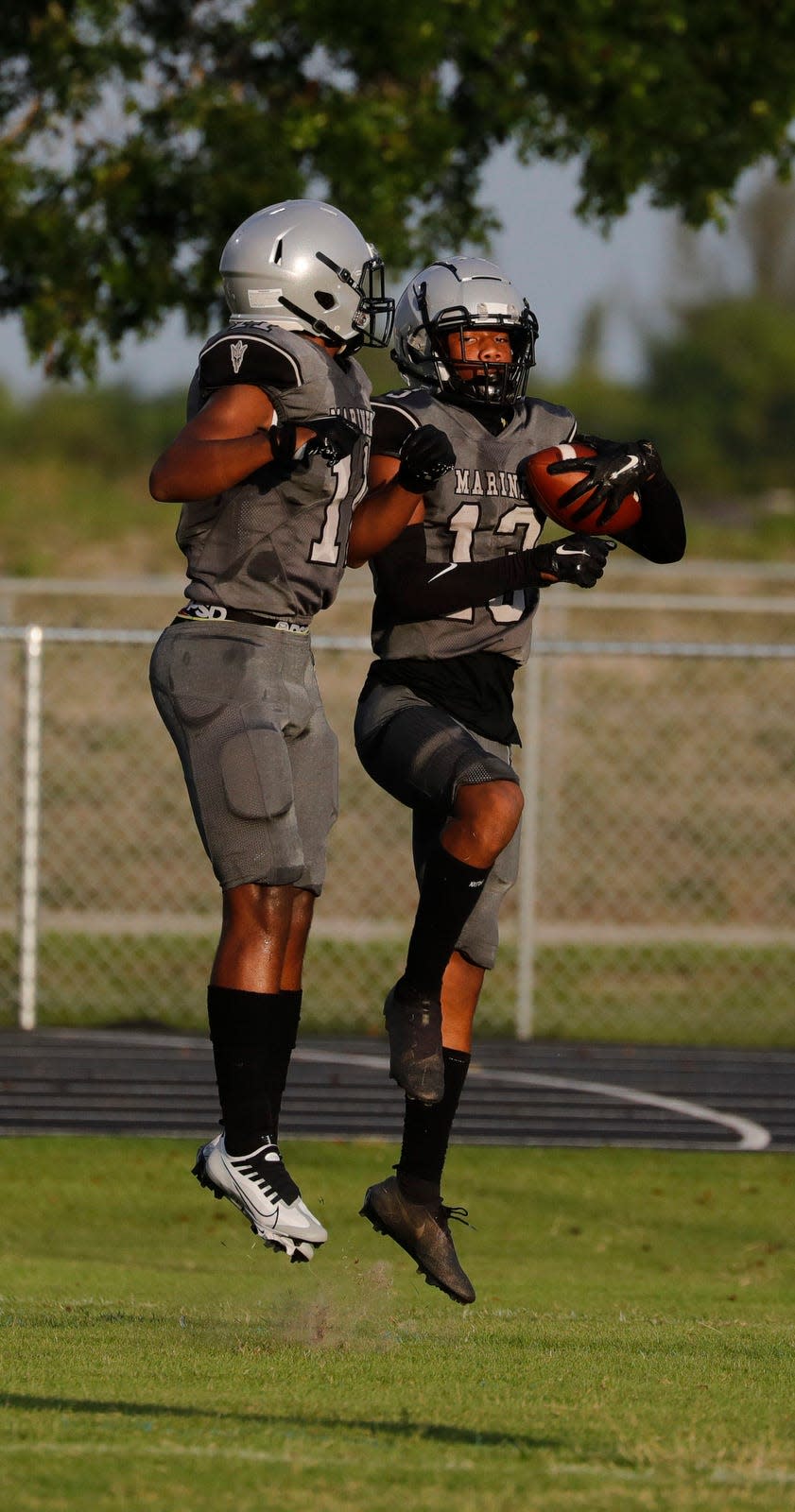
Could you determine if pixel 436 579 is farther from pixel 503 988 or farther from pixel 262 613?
pixel 503 988

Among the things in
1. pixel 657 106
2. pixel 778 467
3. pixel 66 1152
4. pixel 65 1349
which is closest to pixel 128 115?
pixel 657 106

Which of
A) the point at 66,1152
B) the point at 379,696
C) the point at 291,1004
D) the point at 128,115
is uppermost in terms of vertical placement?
the point at 128,115

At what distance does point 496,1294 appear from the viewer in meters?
6.57

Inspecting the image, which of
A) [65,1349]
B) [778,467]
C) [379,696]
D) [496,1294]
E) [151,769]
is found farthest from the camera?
[778,467]

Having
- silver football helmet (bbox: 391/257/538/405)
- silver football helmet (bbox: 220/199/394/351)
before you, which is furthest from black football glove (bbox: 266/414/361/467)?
silver football helmet (bbox: 391/257/538/405)

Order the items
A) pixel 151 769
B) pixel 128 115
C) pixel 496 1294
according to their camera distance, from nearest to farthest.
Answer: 1. pixel 496 1294
2. pixel 128 115
3. pixel 151 769

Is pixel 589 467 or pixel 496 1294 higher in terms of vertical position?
pixel 589 467

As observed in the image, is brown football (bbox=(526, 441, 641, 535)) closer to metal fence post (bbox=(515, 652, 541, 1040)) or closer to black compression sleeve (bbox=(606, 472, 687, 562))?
black compression sleeve (bbox=(606, 472, 687, 562))

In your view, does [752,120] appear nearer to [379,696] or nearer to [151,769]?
[379,696]

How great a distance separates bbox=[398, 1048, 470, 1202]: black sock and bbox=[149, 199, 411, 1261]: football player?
1.19ft

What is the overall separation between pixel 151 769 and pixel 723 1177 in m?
12.4

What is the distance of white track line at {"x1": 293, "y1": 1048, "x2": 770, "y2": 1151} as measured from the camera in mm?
9883

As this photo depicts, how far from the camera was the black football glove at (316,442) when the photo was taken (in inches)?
212

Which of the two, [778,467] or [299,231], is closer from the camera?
[299,231]
